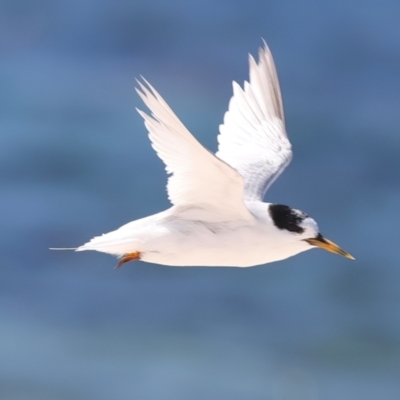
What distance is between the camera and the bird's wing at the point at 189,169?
2.23 m

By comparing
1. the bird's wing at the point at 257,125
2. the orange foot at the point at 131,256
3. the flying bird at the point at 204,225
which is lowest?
the orange foot at the point at 131,256

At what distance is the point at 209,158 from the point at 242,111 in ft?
3.33

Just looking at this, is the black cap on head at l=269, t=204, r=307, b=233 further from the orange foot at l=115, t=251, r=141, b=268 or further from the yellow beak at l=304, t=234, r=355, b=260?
the orange foot at l=115, t=251, r=141, b=268

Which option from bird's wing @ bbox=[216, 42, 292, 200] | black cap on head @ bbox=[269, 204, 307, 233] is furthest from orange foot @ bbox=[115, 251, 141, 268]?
bird's wing @ bbox=[216, 42, 292, 200]

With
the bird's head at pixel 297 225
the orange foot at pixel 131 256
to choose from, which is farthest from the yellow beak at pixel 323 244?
the orange foot at pixel 131 256

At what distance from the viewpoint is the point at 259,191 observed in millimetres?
3018

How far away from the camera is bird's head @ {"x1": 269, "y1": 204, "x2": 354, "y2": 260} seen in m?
2.60

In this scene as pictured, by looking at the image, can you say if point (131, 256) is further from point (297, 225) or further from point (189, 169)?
point (297, 225)

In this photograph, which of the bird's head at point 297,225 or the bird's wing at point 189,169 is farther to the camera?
the bird's head at point 297,225

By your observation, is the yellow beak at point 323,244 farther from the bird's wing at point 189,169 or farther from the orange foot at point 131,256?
the orange foot at point 131,256

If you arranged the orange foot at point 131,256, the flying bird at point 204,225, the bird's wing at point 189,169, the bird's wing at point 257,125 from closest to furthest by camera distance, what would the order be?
the bird's wing at point 189,169, the flying bird at point 204,225, the orange foot at point 131,256, the bird's wing at point 257,125

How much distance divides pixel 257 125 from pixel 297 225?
0.77m

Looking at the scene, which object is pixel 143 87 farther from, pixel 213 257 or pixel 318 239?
pixel 318 239

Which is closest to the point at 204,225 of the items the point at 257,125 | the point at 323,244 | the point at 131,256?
the point at 131,256
